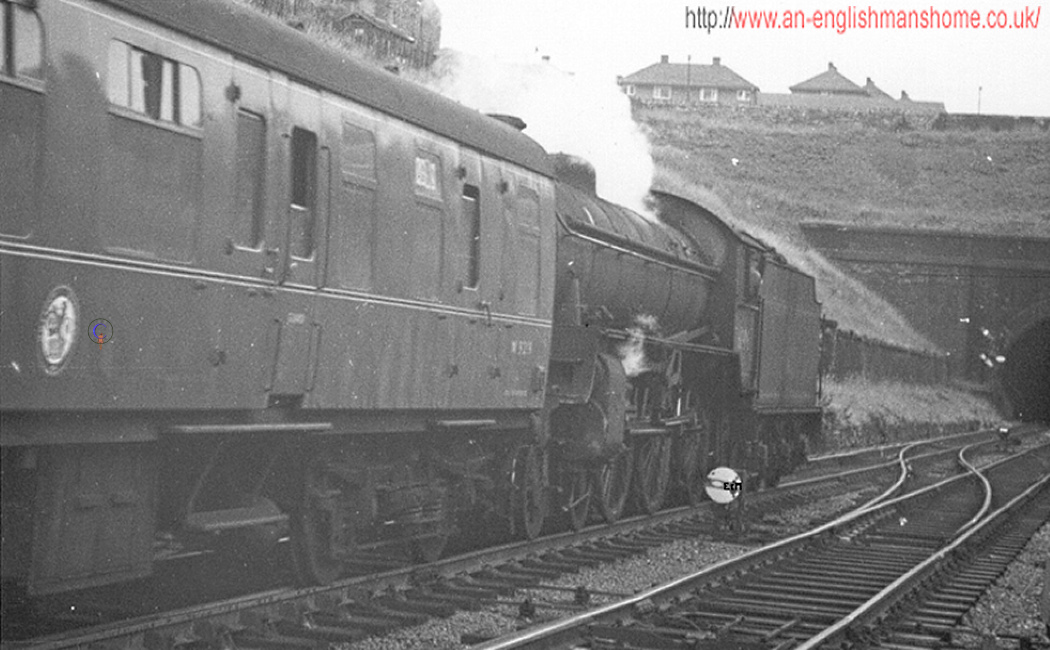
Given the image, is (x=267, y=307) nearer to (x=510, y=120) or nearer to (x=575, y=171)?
(x=510, y=120)

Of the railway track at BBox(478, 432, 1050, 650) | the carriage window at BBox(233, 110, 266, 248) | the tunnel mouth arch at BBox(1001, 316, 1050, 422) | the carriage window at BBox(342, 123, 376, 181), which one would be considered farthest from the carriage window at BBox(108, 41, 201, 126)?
the tunnel mouth arch at BBox(1001, 316, 1050, 422)

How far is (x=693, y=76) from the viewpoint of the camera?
372 feet

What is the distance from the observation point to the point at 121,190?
709 cm

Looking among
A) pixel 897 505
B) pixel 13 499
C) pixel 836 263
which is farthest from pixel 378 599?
pixel 836 263

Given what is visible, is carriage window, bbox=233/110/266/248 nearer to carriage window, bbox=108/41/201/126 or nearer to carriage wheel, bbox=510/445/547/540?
carriage window, bbox=108/41/201/126

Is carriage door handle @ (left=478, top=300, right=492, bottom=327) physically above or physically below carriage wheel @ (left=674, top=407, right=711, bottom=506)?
above

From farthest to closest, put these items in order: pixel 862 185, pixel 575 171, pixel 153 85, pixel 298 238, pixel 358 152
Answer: pixel 862 185 → pixel 575 171 → pixel 358 152 → pixel 298 238 → pixel 153 85

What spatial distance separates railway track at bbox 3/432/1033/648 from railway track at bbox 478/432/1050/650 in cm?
81

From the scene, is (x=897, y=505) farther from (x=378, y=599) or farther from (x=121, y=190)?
(x=121, y=190)

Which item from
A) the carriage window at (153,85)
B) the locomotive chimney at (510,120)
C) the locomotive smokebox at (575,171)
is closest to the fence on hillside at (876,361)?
the locomotive smokebox at (575,171)

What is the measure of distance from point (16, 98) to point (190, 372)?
1823 mm

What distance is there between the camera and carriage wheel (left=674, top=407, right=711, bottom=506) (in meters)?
19.1

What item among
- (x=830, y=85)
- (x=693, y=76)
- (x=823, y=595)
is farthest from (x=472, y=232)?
(x=830, y=85)

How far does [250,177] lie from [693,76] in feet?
353
